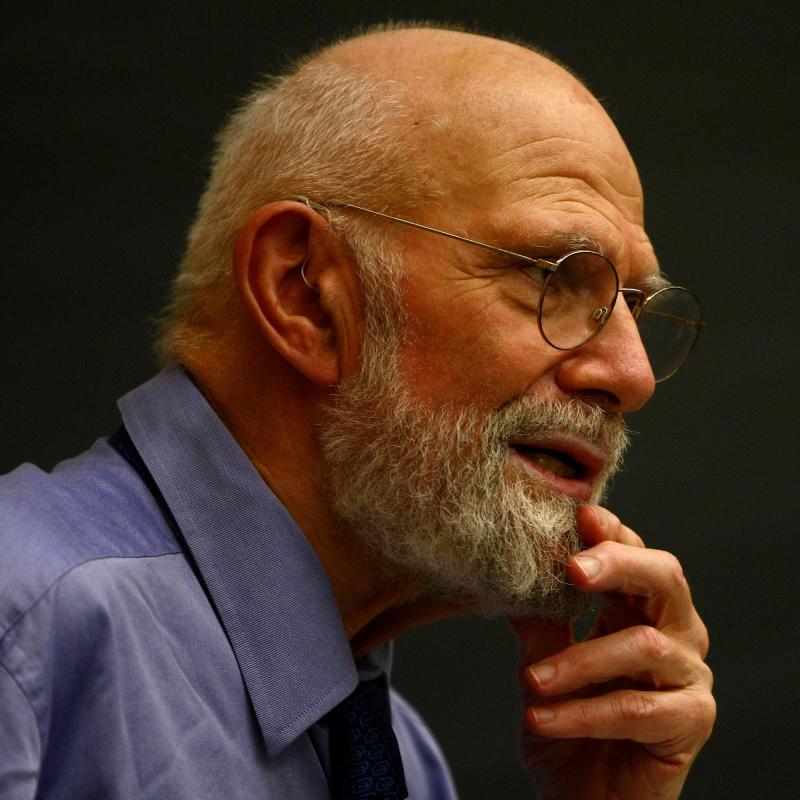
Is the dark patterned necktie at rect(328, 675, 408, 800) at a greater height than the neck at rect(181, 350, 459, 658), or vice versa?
the neck at rect(181, 350, 459, 658)

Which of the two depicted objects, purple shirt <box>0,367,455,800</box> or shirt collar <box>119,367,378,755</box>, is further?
shirt collar <box>119,367,378,755</box>

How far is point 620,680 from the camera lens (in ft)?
5.76

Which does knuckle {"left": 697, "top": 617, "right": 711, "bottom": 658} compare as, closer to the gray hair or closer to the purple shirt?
the purple shirt

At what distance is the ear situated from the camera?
158 centimetres

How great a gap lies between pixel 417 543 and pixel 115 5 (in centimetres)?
156

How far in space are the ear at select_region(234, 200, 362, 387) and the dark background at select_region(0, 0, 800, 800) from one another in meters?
1.06

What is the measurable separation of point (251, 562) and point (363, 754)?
28 cm

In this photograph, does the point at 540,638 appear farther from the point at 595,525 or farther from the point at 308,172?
the point at 308,172

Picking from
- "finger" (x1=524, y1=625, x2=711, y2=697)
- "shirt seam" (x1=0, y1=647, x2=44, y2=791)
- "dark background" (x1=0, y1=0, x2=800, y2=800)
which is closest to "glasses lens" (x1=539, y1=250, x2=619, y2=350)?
"finger" (x1=524, y1=625, x2=711, y2=697)

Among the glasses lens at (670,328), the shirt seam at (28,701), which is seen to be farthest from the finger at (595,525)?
the shirt seam at (28,701)

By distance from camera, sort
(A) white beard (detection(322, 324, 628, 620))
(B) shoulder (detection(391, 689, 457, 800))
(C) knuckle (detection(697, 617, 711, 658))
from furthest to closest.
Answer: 1. (B) shoulder (detection(391, 689, 457, 800))
2. (C) knuckle (detection(697, 617, 711, 658))
3. (A) white beard (detection(322, 324, 628, 620))

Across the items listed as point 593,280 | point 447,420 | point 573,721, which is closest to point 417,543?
Answer: point 447,420

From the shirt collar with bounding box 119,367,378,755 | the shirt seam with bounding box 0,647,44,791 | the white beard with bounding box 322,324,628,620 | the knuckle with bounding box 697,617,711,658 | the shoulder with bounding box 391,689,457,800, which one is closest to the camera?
the shirt seam with bounding box 0,647,44,791

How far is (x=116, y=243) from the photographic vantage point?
260 centimetres
